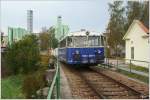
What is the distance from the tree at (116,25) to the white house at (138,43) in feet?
86.5

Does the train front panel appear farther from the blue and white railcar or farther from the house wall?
the house wall

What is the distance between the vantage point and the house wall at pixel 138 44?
34.3 meters

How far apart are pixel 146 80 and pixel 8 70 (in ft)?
71.8

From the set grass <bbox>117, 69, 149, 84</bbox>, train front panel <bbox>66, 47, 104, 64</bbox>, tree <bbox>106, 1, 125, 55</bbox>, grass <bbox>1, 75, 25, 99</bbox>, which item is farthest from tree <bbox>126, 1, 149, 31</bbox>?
grass <bbox>117, 69, 149, 84</bbox>

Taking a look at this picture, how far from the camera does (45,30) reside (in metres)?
88.2

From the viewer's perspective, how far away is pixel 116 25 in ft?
226

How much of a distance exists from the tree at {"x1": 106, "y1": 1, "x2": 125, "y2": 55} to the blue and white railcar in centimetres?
3892

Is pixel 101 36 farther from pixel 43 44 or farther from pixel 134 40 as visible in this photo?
pixel 43 44

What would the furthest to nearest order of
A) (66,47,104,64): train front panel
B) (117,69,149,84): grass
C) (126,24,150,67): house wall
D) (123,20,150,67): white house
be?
(126,24,150,67): house wall, (123,20,150,67): white house, (66,47,104,64): train front panel, (117,69,149,84): grass

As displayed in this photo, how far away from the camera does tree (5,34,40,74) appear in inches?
1506

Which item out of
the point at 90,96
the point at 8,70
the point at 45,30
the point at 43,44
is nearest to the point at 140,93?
the point at 90,96

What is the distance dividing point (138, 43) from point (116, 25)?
106 ft

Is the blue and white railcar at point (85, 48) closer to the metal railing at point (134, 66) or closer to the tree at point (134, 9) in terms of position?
the metal railing at point (134, 66)

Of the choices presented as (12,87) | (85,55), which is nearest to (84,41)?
(85,55)
